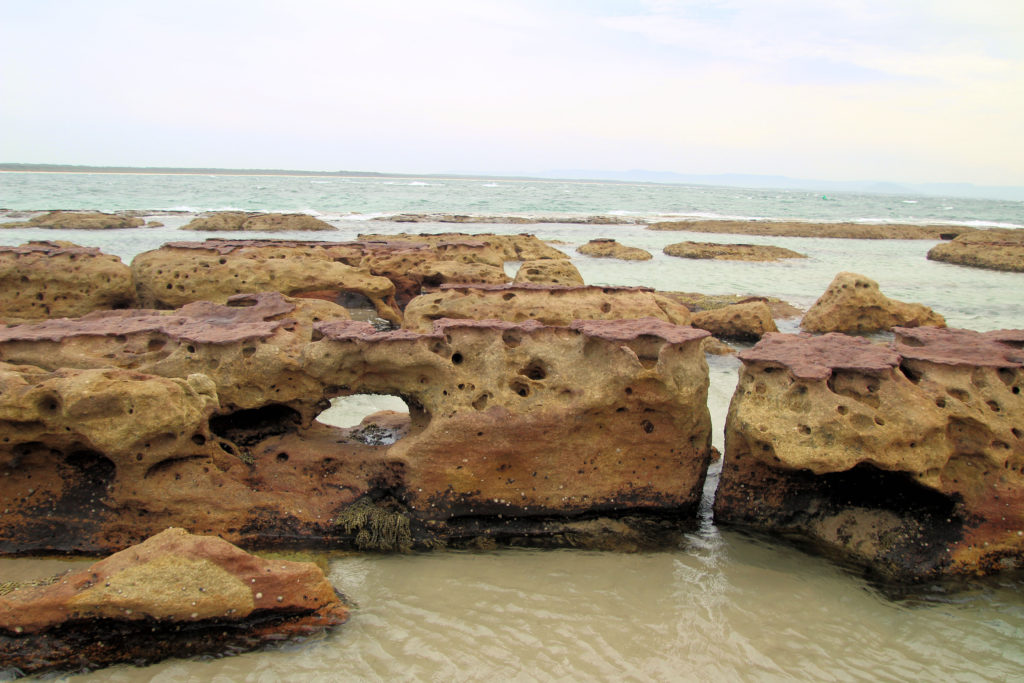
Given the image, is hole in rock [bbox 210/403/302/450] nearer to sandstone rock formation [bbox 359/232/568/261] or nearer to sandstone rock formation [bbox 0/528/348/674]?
sandstone rock formation [bbox 0/528/348/674]

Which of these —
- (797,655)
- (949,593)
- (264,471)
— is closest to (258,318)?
(264,471)

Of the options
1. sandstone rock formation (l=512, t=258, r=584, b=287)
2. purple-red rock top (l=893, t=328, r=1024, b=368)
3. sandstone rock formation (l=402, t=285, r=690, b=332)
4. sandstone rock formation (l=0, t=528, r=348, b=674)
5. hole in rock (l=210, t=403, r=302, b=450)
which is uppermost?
purple-red rock top (l=893, t=328, r=1024, b=368)

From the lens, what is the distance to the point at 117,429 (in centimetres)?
384

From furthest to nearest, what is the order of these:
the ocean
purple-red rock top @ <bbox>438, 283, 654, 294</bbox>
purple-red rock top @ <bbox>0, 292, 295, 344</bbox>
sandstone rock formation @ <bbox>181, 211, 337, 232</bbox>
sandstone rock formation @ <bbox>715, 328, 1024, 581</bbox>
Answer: sandstone rock formation @ <bbox>181, 211, 337, 232</bbox>, purple-red rock top @ <bbox>438, 283, 654, 294</bbox>, purple-red rock top @ <bbox>0, 292, 295, 344</bbox>, sandstone rock formation @ <bbox>715, 328, 1024, 581</bbox>, the ocean

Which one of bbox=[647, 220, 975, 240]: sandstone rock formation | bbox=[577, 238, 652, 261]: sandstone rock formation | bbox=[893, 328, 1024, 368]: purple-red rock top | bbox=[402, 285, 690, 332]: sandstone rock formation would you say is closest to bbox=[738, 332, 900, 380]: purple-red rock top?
bbox=[893, 328, 1024, 368]: purple-red rock top

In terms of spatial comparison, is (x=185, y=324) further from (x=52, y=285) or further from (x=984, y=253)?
(x=984, y=253)

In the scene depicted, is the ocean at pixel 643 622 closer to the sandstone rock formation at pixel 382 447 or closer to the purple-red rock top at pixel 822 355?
the sandstone rock formation at pixel 382 447

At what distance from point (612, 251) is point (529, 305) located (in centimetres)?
1454

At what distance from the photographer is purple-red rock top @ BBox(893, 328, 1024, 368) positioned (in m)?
4.31

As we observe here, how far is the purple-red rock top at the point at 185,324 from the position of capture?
15.5ft

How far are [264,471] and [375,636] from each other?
5.10 feet

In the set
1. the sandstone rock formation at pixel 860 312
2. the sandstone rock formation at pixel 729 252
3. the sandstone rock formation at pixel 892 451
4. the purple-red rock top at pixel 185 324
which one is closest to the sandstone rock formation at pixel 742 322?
the sandstone rock formation at pixel 860 312

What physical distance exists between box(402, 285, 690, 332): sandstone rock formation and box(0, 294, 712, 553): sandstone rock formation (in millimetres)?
1610

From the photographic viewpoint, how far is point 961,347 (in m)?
4.61
